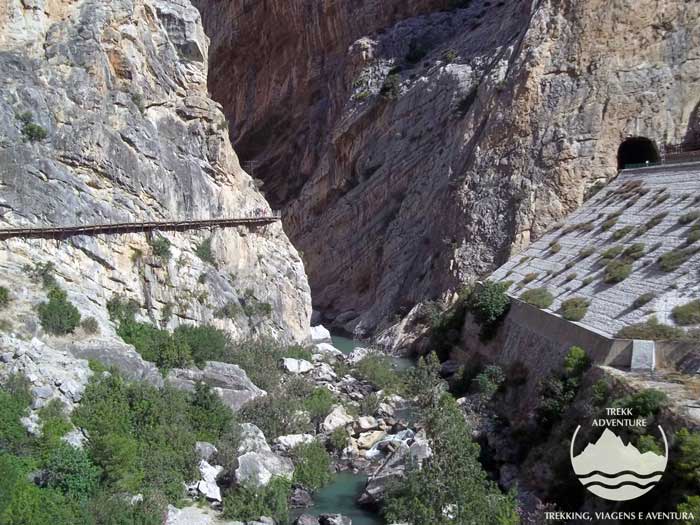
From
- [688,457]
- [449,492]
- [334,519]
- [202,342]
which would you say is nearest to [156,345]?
[202,342]

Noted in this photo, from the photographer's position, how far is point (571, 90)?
40.2 m

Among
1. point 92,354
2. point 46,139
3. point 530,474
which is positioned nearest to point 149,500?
point 92,354

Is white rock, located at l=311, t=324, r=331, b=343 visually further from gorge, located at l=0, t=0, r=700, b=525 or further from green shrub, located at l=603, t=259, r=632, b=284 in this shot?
green shrub, located at l=603, t=259, r=632, b=284

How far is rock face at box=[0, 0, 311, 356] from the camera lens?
26250 millimetres

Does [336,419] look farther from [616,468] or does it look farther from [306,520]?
[616,468]

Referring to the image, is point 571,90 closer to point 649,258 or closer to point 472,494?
point 649,258

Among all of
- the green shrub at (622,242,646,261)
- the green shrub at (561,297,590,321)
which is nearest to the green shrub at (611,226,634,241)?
the green shrub at (622,242,646,261)

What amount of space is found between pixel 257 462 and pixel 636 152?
1223 inches

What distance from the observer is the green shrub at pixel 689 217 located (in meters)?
25.8

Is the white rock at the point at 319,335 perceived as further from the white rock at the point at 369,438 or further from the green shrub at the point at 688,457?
the green shrub at the point at 688,457

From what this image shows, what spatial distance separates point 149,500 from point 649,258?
18607 millimetres

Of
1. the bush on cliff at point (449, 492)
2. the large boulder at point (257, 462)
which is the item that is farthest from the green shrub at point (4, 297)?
the bush on cliff at point (449, 492)

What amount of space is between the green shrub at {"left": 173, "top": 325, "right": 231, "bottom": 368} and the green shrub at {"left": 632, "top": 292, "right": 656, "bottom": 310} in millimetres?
15532

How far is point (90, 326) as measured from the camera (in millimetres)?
23859
